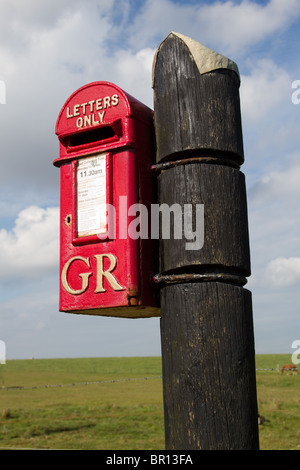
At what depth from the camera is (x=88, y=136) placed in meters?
2.71

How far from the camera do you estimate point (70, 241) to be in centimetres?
239

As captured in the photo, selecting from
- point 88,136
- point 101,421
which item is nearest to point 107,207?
point 88,136

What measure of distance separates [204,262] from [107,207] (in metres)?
0.51

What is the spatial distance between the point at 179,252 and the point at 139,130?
0.62 metres

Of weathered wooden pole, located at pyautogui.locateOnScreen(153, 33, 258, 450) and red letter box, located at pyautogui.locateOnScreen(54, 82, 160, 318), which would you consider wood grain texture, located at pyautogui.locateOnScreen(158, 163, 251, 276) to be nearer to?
weathered wooden pole, located at pyautogui.locateOnScreen(153, 33, 258, 450)

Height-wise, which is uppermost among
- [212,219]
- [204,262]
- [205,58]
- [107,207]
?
[205,58]

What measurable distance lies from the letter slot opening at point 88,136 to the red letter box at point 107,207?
2 cm

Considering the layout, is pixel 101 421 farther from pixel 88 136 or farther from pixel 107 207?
pixel 107 207

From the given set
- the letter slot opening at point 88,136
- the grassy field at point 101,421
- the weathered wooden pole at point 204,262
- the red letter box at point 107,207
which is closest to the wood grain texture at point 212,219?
the weathered wooden pole at point 204,262

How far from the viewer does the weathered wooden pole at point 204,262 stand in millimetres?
1911

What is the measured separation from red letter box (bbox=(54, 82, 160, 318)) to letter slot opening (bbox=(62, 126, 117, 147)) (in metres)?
0.02

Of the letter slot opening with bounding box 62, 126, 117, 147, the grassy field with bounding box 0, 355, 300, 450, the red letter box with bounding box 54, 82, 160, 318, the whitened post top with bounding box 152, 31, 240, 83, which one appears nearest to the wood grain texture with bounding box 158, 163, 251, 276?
the red letter box with bounding box 54, 82, 160, 318
